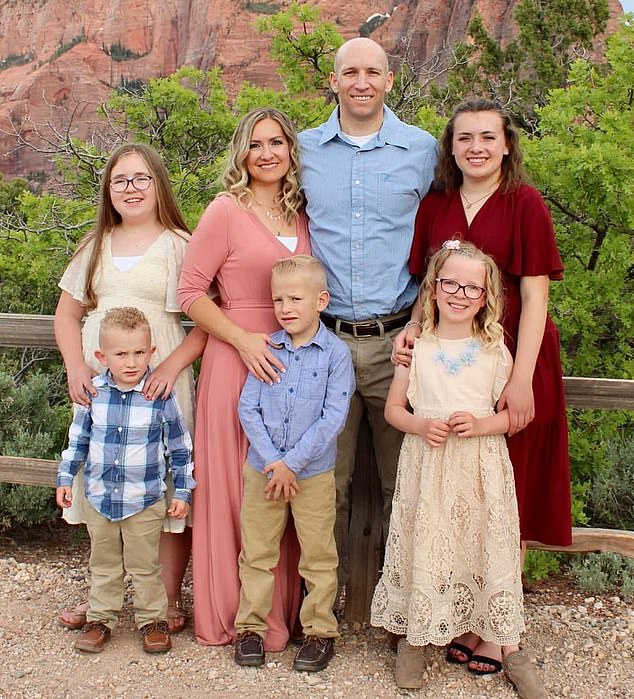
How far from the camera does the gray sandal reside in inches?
116

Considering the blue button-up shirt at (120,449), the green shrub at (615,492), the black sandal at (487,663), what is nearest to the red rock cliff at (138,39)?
the green shrub at (615,492)

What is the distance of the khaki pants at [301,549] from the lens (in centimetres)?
313

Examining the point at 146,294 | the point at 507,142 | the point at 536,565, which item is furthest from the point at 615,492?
the point at 146,294

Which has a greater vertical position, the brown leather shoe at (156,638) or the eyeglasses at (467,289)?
the eyeglasses at (467,289)

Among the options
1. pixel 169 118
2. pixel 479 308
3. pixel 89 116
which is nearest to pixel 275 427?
pixel 479 308

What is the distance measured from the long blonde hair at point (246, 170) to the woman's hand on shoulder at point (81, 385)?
2.91 feet

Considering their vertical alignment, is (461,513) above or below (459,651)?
above

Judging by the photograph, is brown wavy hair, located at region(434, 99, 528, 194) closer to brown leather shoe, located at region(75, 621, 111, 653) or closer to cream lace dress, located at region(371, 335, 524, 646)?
cream lace dress, located at region(371, 335, 524, 646)

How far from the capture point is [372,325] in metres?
3.24

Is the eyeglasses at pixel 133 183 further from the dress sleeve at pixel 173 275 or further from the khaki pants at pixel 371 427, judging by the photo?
the khaki pants at pixel 371 427

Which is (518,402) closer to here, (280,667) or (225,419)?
(225,419)

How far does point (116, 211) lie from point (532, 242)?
5.34 ft

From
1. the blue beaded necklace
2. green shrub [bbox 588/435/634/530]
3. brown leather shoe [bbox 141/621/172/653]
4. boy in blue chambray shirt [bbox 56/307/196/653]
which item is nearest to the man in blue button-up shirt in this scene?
the blue beaded necklace

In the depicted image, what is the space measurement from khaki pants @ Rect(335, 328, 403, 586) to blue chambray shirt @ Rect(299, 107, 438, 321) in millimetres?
123
